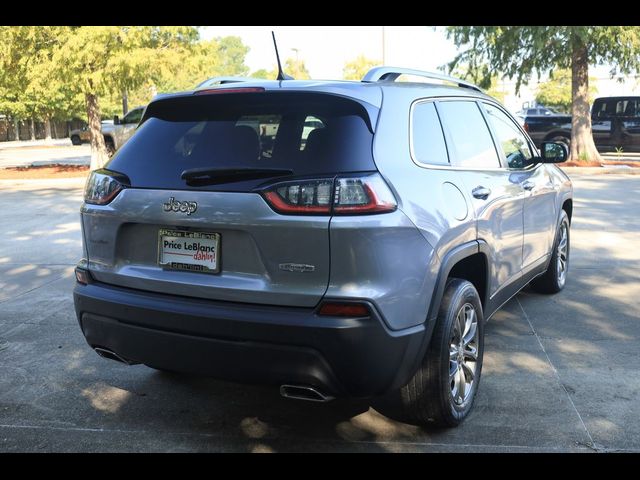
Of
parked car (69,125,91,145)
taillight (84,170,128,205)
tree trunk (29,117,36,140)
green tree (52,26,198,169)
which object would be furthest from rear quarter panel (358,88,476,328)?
tree trunk (29,117,36,140)

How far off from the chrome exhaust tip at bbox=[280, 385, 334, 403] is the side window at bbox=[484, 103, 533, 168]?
244 cm

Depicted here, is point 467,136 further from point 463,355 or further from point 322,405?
point 322,405

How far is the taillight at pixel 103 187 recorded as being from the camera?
3.25 meters

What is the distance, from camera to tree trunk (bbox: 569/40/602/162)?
1916 cm

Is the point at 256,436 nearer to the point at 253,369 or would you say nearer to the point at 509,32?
the point at 253,369

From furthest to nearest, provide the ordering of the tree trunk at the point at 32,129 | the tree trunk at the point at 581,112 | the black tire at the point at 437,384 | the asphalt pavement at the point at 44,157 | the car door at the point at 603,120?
the tree trunk at the point at 32,129, the asphalt pavement at the point at 44,157, the car door at the point at 603,120, the tree trunk at the point at 581,112, the black tire at the point at 437,384

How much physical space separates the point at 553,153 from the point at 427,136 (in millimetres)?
2126

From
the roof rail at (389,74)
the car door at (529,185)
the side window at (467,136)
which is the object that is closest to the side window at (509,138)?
the car door at (529,185)

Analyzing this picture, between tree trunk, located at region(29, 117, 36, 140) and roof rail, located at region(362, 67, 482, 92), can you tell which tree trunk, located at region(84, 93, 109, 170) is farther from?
tree trunk, located at region(29, 117, 36, 140)

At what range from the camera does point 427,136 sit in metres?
3.45

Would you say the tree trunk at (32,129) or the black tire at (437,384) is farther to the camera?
the tree trunk at (32,129)

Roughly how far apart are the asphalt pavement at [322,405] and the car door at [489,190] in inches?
25.1

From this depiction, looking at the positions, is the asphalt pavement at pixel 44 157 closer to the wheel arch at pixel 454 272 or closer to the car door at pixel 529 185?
the car door at pixel 529 185

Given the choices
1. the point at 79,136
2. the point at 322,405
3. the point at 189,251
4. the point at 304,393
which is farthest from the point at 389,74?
the point at 79,136
